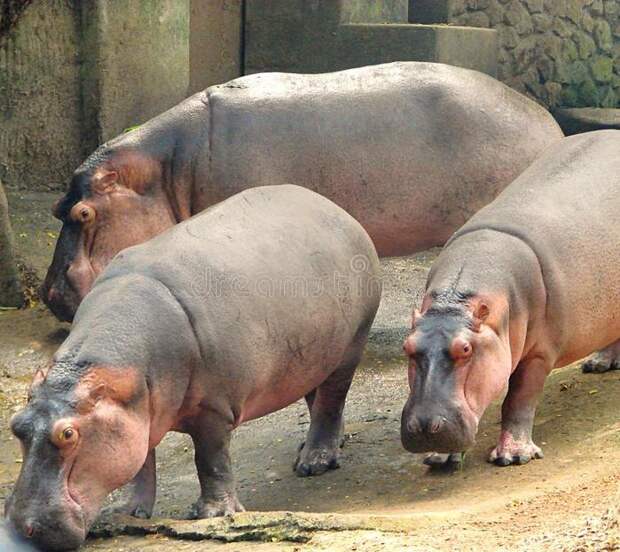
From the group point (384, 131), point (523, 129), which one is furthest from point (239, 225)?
point (523, 129)

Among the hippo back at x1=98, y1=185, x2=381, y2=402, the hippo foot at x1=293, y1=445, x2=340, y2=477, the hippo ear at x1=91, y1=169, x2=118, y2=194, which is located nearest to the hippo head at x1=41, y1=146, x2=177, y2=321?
the hippo ear at x1=91, y1=169, x2=118, y2=194

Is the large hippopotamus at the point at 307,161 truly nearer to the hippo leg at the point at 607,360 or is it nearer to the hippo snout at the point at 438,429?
the hippo leg at the point at 607,360

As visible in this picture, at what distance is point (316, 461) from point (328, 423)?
185 millimetres

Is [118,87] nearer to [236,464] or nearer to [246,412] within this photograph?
[236,464]

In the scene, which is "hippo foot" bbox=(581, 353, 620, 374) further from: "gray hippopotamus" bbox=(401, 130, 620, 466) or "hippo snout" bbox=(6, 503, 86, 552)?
"hippo snout" bbox=(6, 503, 86, 552)

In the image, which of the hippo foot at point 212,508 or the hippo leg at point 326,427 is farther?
the hippo leg at point 326,427

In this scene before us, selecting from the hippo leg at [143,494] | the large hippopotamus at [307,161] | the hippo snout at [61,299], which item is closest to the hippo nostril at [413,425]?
the hippo leg at [143,494]

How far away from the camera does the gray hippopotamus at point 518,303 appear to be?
5109 millimetres

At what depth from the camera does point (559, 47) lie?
13289 millimetres

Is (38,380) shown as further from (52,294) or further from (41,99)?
(41,99)

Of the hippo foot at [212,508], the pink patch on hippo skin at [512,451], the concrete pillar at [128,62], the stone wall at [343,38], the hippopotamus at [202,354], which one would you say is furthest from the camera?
the stone wall at [343,38]

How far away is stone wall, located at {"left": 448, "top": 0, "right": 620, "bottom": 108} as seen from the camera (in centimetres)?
1285

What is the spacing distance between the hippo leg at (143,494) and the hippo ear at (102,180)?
242 cm

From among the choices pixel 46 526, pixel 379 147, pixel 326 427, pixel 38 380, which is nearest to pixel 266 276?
pixel 326 427
